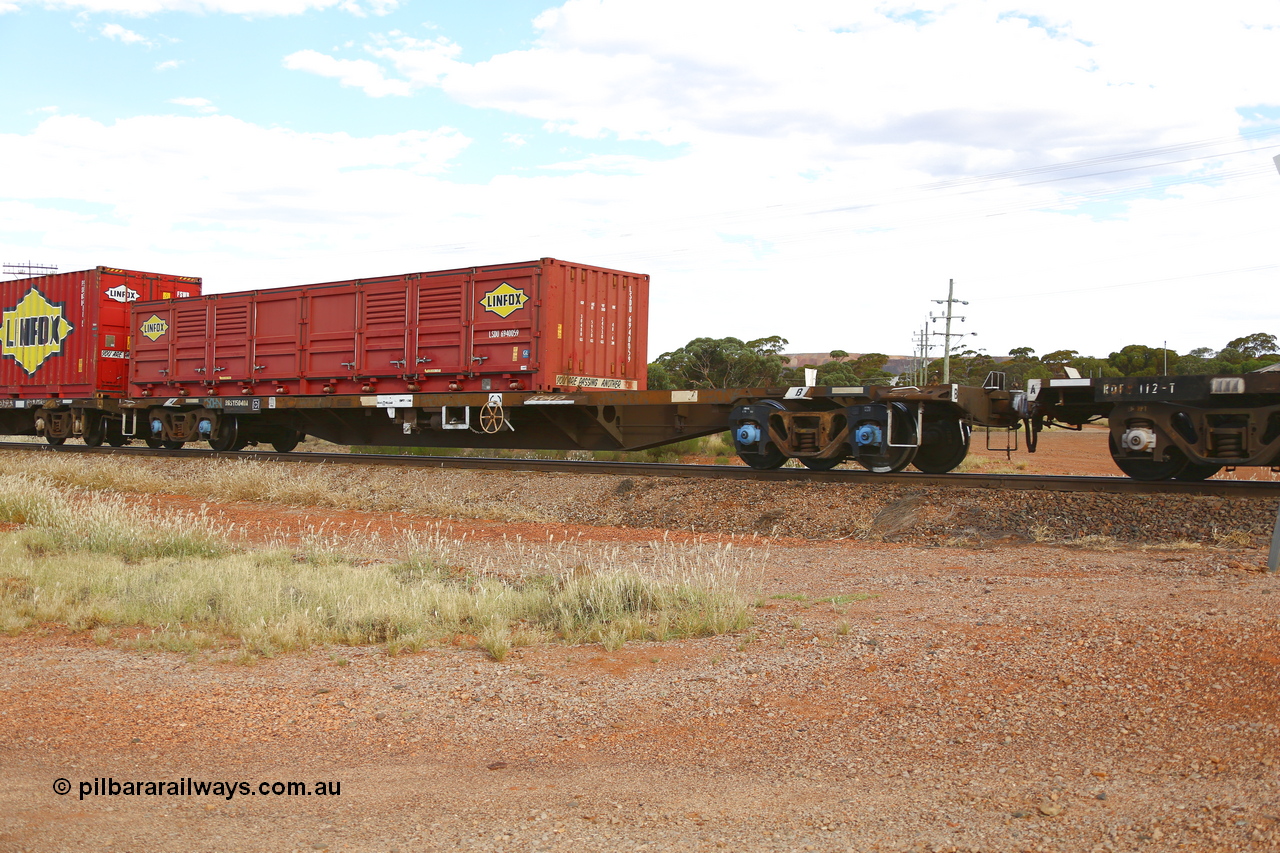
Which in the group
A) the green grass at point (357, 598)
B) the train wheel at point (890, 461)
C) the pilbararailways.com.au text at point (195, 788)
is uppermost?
the train wheel at point (890, 461)

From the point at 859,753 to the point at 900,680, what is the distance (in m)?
0.97

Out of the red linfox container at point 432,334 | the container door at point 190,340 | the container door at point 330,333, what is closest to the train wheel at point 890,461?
the red linfox container at point 432,334

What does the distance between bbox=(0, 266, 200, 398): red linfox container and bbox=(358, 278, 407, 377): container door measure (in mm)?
7897

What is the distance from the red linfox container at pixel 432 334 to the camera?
605 inches

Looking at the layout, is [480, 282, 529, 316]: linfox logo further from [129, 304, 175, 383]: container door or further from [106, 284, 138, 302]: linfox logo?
[106, 284, 138, 302]: linfox logo

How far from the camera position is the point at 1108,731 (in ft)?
13.6

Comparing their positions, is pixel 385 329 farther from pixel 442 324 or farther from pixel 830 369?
pixel 830 369

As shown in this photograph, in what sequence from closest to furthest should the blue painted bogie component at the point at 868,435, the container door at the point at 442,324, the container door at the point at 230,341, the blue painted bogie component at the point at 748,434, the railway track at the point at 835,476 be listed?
the railway track at the point at 835,476 → the blue painted bogie component at the point at 868,435 → the blue painted bogie component at the point at 748,434 → the container door at the point at 442,324 → the container door at the point at 230,341

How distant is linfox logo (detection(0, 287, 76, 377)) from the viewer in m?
22.2

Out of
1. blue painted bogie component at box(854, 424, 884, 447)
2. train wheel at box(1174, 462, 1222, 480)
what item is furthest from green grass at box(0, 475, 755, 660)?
train wheel at box(1174, 462, 1222, 480)

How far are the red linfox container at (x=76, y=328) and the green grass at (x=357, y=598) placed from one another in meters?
13.2

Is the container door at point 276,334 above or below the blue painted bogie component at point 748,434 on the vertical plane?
above

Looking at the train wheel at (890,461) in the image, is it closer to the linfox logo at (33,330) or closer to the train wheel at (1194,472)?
the train wheel at (1194,472)

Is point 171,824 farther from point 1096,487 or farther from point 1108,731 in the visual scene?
point 1096,487
